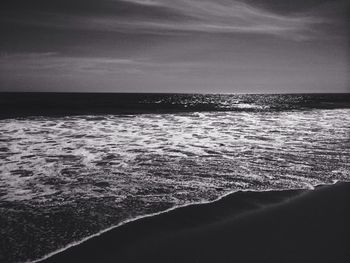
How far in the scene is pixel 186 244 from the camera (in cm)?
377

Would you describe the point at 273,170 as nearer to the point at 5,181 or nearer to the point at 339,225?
the point at 339,225

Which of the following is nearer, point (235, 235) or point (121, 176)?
point (235, 235)

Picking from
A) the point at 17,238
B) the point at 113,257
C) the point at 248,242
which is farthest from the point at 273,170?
the point at 17,238

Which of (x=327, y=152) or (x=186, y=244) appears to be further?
(x=327, y=152)

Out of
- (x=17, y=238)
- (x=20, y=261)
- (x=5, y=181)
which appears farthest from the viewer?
(x=5, y=181)

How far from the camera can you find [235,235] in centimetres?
402

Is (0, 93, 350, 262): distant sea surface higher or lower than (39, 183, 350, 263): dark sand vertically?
higher

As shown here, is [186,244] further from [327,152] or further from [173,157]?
[327,152]

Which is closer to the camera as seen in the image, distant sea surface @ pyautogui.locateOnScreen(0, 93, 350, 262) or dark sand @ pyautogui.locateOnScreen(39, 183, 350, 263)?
dark sand @ pyautogui.locateOnScreen(39, 183, 350, 263)

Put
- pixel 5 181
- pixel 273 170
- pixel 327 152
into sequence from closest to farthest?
pixel 5 181, pixel 273 170, pixel 327 152

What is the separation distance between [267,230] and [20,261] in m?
3.05

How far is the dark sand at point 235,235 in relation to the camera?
3498 mm

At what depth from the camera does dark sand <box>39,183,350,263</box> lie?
3.50m

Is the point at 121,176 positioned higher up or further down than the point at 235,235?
higher up
